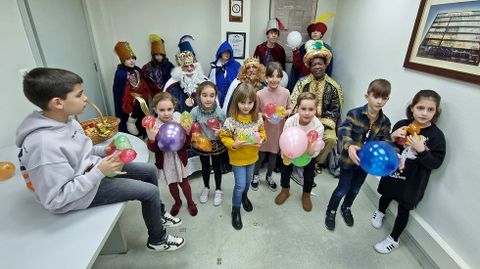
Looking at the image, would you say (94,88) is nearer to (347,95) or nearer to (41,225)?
(41,225)

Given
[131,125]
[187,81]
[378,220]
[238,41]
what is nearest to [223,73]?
[187,81]

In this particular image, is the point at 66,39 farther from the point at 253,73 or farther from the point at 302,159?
the point at 302,159

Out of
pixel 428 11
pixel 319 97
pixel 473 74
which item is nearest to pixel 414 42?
pixel 428 11

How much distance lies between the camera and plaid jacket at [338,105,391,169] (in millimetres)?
1693

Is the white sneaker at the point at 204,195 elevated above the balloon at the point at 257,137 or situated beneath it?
situated beneath

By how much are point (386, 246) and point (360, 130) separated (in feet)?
3.03

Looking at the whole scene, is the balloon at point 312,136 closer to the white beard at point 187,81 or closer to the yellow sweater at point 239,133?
the yellow sweater at point 239,133

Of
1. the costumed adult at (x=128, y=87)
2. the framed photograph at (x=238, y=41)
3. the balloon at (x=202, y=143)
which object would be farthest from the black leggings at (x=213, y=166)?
the framed photograph at (x=238, y=41)

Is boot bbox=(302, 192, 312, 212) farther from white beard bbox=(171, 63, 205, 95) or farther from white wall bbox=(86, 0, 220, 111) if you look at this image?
white wall bbox=(86, 0, 220, 111)

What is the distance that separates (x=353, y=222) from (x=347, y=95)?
62.3 inches

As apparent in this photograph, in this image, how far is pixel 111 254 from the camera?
5.66ft

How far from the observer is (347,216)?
6.78 feet

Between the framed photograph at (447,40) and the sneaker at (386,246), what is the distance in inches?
48.7

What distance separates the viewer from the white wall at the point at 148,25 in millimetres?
3027
